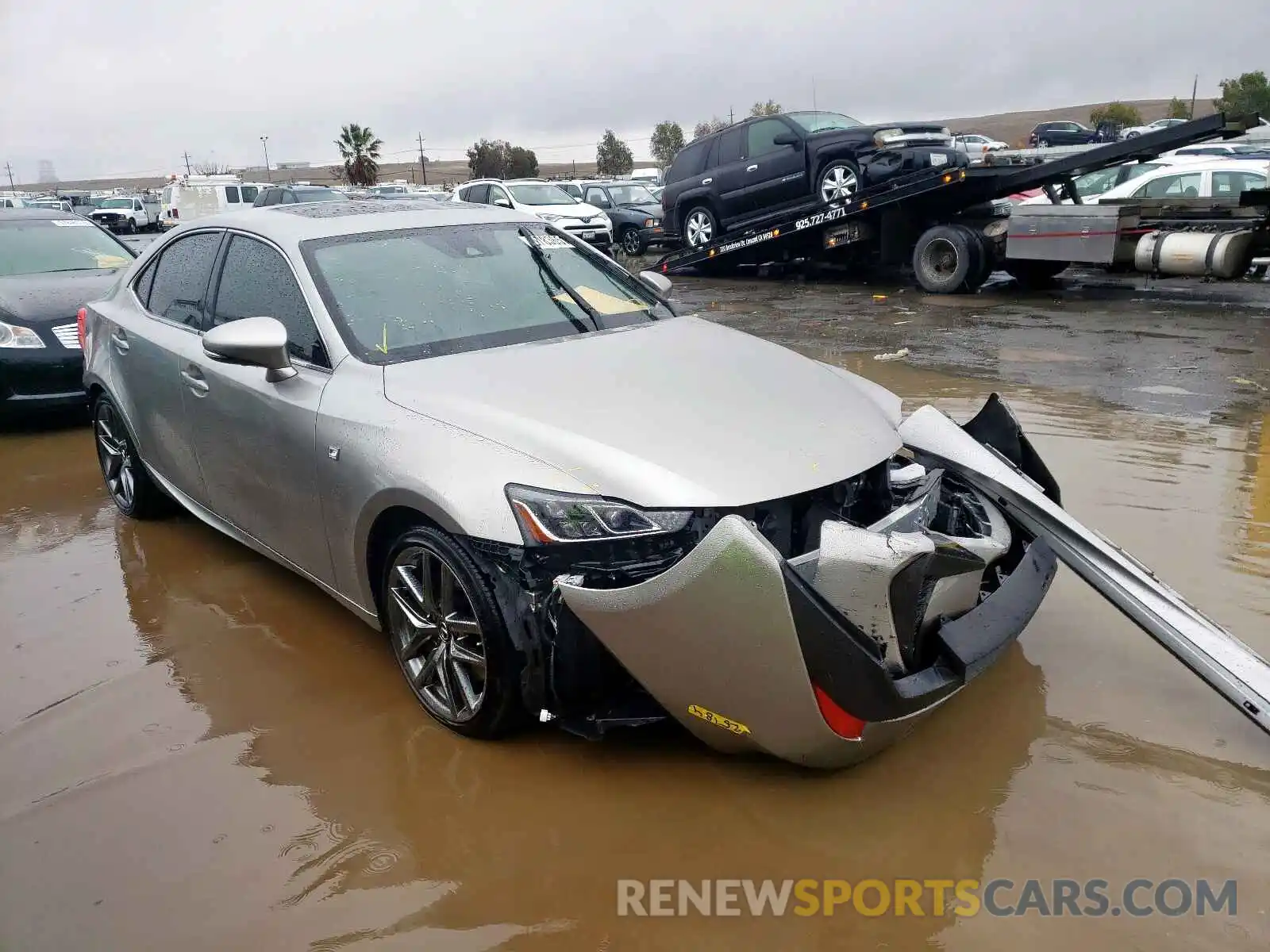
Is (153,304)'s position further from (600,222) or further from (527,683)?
(600,222)

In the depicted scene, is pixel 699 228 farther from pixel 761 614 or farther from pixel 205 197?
pixel 205 197

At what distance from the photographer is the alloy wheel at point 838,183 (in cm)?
1384

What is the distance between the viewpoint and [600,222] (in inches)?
765

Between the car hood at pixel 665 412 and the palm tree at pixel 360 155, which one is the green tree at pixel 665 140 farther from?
the car hood at pixel 665 412

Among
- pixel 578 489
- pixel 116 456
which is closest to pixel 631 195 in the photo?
pixel 116 456

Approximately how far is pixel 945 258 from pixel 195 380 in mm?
11148

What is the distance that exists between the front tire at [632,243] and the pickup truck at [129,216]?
28075mm

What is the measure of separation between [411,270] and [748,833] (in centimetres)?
241

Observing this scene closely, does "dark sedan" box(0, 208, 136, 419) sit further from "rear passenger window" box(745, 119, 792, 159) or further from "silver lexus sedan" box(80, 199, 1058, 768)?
"rear passenger window" box(745, 119, 792, 159)

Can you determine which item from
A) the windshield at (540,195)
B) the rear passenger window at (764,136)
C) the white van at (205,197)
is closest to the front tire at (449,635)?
the rear passenger window at (764,136)

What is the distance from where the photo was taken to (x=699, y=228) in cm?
1602

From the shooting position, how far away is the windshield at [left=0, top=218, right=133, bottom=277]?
8.09 meters

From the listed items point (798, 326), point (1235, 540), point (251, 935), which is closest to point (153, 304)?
point (251, 935)

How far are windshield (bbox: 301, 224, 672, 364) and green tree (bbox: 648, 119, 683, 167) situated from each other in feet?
313
